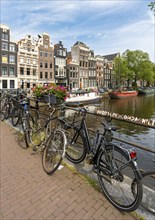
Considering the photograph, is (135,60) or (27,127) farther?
A: (135,60)

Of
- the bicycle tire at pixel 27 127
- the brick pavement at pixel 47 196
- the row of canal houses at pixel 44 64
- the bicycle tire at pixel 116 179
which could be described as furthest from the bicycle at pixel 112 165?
the row of canal houses at pixel 44 64

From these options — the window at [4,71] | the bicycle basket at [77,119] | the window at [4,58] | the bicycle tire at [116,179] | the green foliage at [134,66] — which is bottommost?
the bicycle tire at [116,179]

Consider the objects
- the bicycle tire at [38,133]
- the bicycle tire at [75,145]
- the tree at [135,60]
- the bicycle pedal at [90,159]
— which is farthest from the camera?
the tree at [135,60]

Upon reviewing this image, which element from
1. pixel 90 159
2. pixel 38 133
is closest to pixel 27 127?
pixel 38 133

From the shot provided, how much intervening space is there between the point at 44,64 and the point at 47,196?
37.2m

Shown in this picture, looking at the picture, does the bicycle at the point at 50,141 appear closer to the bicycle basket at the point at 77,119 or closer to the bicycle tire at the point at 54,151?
the bicycle tire at the point at 54,151

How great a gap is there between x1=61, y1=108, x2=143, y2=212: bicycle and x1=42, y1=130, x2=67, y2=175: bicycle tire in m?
0.36

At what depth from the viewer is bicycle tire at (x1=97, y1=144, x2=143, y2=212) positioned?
1.98 m

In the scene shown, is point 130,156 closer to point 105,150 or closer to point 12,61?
point 105,150

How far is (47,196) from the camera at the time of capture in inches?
95.5

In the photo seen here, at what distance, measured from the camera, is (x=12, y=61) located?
31688 millimetres

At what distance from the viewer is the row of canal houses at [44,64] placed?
3109cm

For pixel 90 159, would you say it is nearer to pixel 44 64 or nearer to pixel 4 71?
pixel 4 71

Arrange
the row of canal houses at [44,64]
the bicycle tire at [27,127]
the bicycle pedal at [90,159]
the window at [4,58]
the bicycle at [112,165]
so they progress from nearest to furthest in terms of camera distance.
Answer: the bicycle at [112,165]
the bicycle pedal at [90,159]
the bicycle tire at [27,127]
the window at [4,58]
the row of canal houses at [44,64]
